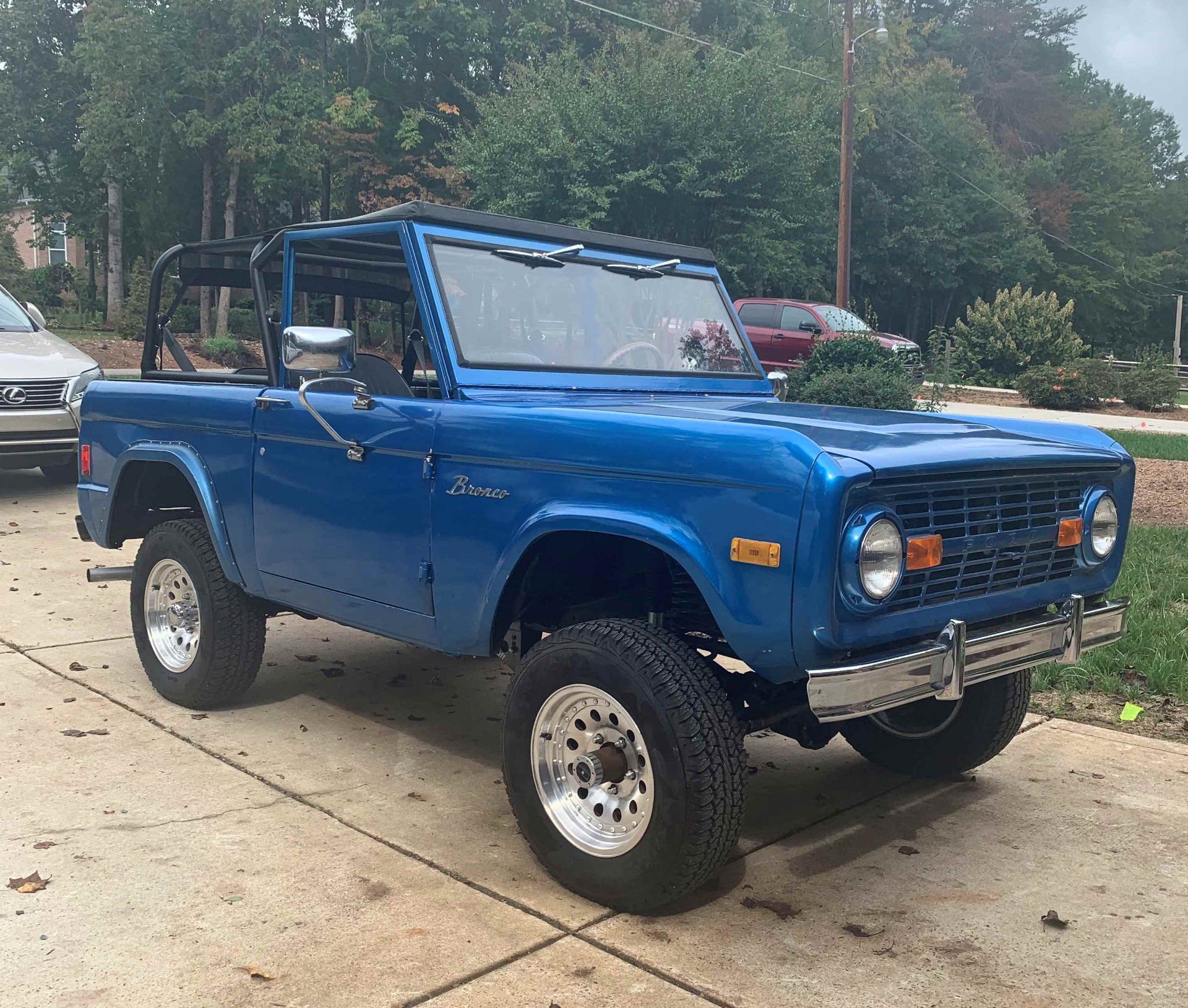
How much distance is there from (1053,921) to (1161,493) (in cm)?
836

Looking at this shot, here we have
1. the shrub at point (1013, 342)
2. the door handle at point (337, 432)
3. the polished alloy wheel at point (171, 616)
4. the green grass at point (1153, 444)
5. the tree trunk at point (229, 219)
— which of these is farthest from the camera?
the tree trunk at point (229, 219)

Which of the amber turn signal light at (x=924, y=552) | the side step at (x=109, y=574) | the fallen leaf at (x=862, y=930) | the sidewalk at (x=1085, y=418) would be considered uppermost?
the amber turn signal light at (x=924, y=552)

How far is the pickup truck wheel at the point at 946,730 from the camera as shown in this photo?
14.0 ft

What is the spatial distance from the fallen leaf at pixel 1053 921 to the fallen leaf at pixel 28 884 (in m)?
2.94

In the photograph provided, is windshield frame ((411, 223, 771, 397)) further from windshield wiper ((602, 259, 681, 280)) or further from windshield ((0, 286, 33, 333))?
windshield ((0, 286, 33, 333))

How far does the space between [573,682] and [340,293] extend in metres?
2.64

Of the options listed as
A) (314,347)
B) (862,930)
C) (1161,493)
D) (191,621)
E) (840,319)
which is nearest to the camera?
(862,930)

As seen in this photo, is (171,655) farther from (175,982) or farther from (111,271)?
(111,271)

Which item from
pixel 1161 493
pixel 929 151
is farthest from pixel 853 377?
pixel 929 151

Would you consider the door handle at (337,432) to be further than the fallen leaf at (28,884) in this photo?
Yes

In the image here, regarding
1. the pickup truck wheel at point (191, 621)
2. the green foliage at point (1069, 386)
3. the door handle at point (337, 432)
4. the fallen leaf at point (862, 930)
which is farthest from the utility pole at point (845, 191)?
the fallen leaf at point (862, 930)

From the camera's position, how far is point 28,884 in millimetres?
3455

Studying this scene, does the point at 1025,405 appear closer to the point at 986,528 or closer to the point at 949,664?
the point at 986,528

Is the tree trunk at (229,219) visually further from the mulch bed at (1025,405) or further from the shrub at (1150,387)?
the shrub at (1150,387)
